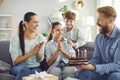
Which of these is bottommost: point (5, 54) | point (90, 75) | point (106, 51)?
point (90, 75)

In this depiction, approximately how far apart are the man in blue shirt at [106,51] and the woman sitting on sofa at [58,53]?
1.37 ft

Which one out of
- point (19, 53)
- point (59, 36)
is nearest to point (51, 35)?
point (59, 36)

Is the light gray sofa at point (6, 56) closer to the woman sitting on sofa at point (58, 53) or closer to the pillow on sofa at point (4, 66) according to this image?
the pillow on sofa at point (4, 66)

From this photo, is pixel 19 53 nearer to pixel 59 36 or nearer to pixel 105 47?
pixel 59 36

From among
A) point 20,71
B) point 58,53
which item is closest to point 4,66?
point 20,71

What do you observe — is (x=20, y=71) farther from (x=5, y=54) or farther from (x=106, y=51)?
(x=106, y=51)

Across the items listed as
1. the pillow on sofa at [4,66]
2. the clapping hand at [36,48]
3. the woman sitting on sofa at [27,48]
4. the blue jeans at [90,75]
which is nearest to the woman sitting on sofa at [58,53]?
the woman sitting on sofa at [27,48]

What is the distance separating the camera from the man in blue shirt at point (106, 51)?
237cm

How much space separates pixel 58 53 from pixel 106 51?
2.44ft

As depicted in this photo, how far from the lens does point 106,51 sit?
2531 millimetres

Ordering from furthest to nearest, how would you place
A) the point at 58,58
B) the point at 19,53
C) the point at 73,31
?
the point at 73,31, the point at 58,58, the point at 19,53

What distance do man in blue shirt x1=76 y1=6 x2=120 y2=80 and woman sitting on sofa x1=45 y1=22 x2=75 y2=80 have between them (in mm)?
419

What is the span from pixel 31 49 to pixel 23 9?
11.5ft

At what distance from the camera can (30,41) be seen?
116 inches
